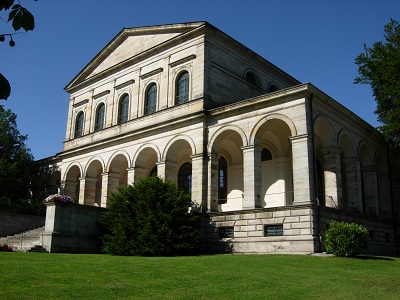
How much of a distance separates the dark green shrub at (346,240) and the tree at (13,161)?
2484 centimetres

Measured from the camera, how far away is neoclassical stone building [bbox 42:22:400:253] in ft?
73.8

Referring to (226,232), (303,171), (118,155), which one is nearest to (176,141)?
(118,155)

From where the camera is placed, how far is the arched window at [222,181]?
1170 inches

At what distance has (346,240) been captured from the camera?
732 inches

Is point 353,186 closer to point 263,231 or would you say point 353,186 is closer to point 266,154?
point 266,154

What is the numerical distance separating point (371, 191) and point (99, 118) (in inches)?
841

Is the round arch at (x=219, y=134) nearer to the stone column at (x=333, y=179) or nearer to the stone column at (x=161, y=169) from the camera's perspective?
the stone column at (x=161, y=169)

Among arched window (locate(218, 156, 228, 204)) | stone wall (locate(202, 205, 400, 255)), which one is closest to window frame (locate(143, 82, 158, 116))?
arched window (locate(218, 156, 228, 204))

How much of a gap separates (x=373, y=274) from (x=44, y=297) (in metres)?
10.3

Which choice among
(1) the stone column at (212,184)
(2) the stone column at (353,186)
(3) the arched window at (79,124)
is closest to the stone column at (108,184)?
(3) the arched window at (79,124)

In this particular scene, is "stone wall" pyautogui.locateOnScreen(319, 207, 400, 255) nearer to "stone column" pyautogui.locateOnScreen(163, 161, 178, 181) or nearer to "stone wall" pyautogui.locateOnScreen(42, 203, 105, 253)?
"stone column" pyautogui.locateOnScreen(163, 161, 178, 181)

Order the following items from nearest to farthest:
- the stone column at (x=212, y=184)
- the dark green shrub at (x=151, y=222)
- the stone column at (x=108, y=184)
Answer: the dark green shrub at (x=151, y=222), the stone column at (x=212, y=184), the stone column at (x=108, y=184)

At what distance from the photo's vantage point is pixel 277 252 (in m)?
21.3

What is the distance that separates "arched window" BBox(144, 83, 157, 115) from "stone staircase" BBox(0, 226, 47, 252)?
10.9 m
